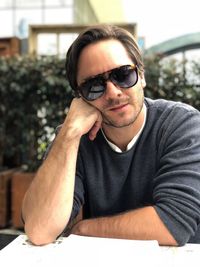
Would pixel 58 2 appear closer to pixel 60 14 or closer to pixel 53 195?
pixel 60 14

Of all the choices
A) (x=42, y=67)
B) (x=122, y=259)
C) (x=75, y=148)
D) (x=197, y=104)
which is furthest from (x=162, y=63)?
(x=122, y=259)

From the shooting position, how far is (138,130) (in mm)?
1501

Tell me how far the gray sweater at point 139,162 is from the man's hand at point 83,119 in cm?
6

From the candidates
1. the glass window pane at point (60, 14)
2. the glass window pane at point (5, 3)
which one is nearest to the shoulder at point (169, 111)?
the glass window pane at point (60, 14)

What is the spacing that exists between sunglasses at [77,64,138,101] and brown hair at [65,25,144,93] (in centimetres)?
10

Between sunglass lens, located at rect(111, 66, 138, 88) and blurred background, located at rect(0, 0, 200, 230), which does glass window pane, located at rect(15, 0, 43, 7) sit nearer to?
blurred background, located at rect(0, 0, 200, 230)

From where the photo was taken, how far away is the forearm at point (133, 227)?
113 centimetres

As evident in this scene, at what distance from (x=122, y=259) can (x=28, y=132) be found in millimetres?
2918

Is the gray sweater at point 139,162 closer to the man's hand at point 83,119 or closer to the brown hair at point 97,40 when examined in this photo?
the man's hand at point 83,119

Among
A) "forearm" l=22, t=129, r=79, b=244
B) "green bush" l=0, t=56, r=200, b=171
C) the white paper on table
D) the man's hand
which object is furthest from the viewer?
"green bush" l=0, t=56, r=200, b=171

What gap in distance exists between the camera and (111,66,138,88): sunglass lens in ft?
4.43

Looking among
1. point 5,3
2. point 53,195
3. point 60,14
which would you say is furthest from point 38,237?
point 5,3

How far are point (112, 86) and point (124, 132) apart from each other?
0.77ft

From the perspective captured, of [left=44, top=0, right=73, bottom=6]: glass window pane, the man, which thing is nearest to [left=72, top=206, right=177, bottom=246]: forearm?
the man
